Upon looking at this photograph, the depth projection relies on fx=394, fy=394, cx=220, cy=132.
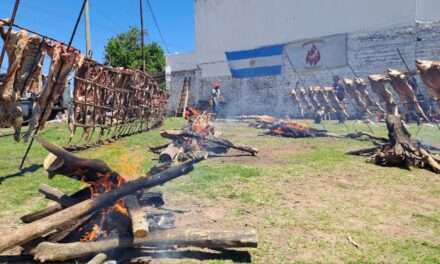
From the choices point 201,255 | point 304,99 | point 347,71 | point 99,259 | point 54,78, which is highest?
point 347,71

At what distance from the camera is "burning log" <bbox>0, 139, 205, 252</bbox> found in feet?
11.7

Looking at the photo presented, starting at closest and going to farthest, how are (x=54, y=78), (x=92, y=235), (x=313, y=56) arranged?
(x=92, y=235)
(x=54, y=78)
(x=313, y=56)

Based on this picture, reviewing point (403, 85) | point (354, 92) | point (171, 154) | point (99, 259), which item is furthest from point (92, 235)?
point (354, 92)

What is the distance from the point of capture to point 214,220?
534 cm

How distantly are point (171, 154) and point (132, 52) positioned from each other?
39093 millimetres

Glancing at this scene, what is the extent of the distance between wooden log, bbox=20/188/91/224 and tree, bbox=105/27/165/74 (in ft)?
137

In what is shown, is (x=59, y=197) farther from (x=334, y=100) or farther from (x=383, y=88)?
(x=334, y=100)

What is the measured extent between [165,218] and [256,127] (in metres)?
16.8

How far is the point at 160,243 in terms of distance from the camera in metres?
3.98

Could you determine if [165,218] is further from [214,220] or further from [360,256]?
[360,256]

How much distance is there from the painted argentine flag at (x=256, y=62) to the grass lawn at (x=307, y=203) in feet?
77.3

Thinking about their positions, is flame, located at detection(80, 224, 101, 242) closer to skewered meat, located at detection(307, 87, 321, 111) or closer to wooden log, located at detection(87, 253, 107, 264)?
wooden log, located at detection(87, 253, 107, 264)

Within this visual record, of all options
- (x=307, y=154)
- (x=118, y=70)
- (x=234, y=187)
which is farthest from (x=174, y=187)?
(x=118, y=70)

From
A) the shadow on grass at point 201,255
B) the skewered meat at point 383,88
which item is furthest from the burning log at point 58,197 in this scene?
the skewered meat at point 383,88
